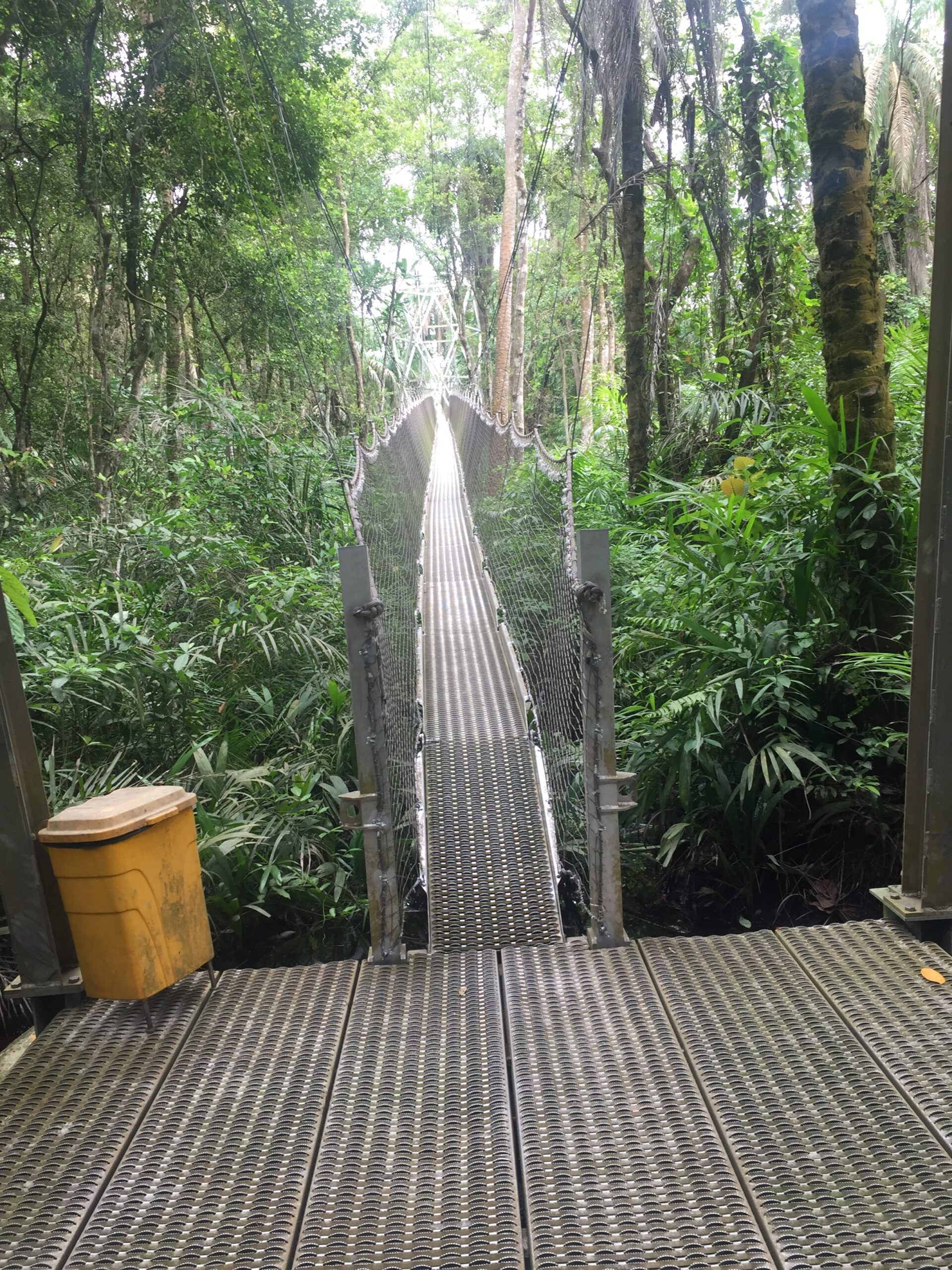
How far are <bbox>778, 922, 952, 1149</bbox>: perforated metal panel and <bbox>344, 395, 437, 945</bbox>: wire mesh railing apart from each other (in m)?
1.05

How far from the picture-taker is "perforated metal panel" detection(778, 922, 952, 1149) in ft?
5.25

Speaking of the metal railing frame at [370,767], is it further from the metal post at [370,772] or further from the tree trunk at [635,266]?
the tree trunk at [635,266]

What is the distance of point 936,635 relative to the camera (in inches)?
77.2

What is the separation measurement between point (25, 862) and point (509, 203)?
1199cm

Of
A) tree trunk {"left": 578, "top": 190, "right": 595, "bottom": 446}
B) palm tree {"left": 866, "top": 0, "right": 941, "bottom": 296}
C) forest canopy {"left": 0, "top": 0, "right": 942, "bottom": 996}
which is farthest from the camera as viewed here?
palm tree {"left": 866, "top": 0, "right": 941, "bottom": 296}

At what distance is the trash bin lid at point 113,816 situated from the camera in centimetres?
187

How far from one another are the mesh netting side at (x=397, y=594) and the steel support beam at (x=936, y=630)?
1.30 m

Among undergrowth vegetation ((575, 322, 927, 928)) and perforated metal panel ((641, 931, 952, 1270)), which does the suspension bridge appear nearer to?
perforated metal panel ((641, 931, 952, 1270))

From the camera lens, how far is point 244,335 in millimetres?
10258

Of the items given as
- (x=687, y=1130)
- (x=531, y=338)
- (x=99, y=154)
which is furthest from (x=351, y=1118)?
(x=531, y=338)

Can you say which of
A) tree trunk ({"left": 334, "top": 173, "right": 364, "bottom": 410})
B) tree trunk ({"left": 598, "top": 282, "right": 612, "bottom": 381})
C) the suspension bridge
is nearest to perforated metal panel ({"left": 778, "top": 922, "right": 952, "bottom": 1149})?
the suspension bridge

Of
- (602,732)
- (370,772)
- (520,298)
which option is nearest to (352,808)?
(370,772)

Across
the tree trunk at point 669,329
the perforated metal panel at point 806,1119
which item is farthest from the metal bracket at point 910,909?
the tree trunk at point 669,329

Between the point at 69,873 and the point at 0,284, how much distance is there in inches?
309
